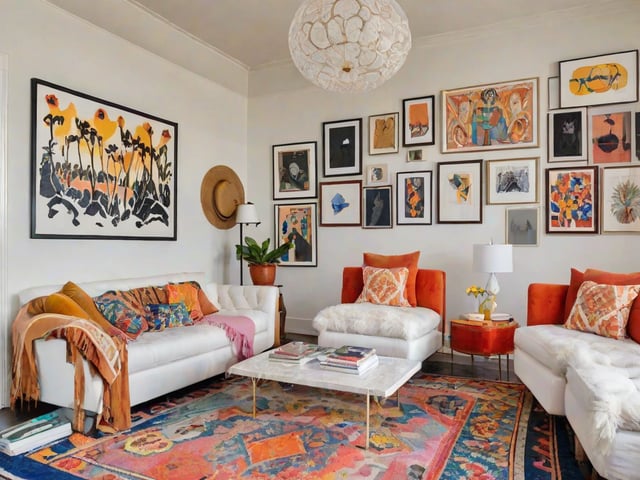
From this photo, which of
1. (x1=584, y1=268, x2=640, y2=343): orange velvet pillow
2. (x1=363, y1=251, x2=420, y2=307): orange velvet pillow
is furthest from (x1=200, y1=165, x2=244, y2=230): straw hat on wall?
(x1=584, y1=268, x2=640, y2=343): orange velvet pillow

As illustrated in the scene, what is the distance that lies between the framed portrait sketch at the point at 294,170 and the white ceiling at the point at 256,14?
1.19m

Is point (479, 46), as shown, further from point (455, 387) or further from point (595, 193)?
point (455, 387)

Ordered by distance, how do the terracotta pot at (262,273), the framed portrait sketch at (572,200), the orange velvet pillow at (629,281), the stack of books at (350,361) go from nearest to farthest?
the stack of books at (350,361)
the orange velvet pillow at (629,281)
the framed portrait sketch at (572,200)
the terracotta pot at (262,273)

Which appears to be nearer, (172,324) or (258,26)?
(172,324)

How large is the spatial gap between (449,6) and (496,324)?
2.76 metres

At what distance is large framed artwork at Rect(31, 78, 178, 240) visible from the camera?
11.1 ft

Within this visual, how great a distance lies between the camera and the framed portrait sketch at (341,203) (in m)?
5.12

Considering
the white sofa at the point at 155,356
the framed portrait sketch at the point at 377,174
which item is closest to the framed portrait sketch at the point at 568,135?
the framed portrait sketch at the point at 377,174

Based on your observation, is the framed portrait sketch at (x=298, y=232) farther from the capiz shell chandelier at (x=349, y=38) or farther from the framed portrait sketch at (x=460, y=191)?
the capiz shell chandelier at (x=349, y=38)

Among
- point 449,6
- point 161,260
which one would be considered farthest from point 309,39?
point 161,260

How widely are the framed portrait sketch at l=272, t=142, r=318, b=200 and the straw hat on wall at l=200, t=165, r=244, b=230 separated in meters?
0.47

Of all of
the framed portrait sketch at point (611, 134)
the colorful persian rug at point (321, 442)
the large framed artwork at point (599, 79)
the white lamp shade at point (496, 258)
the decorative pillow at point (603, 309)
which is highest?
the large framed artwork at point (599, 79)

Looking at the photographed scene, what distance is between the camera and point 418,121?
15.7 ft

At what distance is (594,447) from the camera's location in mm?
1902
